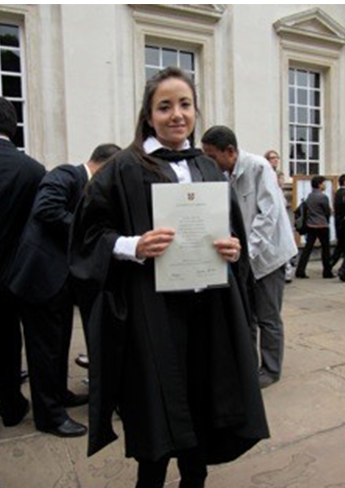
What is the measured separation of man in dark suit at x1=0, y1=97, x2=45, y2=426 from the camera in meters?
2.88

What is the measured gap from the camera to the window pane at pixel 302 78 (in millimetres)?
10750

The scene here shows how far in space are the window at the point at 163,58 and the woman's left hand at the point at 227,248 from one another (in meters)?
7.47

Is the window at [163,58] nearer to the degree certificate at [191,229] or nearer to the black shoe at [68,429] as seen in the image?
the black shoe at [68,429]

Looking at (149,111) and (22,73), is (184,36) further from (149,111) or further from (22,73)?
(149,111)

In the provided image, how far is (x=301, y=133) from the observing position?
10992 millimetres

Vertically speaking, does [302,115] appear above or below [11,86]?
above

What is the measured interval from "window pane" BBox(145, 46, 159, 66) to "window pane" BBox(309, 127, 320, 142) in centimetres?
430

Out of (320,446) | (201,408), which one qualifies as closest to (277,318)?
(320,446)

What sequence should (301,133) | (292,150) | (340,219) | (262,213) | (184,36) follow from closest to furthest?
(262,213)
(184,36)
(340,219)
(292,150)
(301,133)

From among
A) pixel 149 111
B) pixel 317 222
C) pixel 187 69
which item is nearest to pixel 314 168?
pixel 317 222

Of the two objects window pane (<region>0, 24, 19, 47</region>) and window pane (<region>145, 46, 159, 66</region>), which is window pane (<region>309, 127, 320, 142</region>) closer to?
window pane (<region>145, 46, 159, 66</region>)

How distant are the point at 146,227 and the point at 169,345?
0.42 m

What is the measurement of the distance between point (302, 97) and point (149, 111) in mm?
9988

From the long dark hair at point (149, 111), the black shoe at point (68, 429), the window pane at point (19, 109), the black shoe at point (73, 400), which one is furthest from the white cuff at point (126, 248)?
the window pane at point (19, 109)
